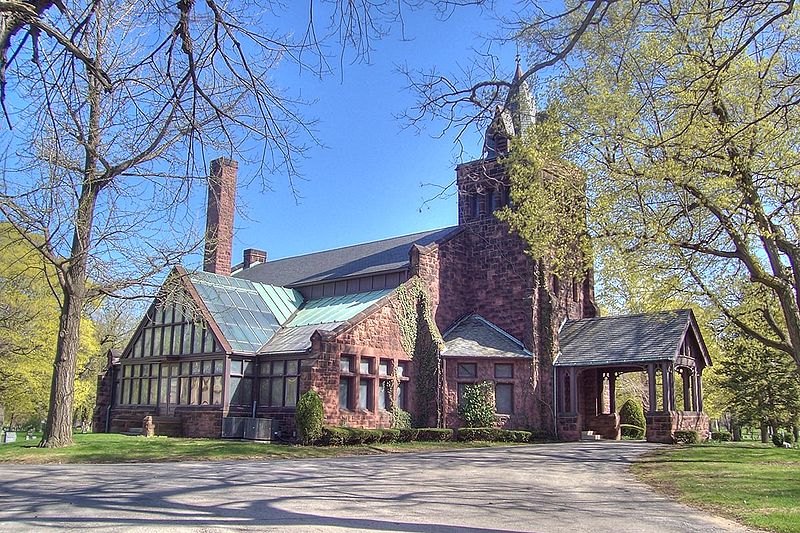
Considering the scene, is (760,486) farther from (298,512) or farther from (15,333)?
(15,333)

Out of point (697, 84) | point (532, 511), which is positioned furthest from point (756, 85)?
point (532, 511)

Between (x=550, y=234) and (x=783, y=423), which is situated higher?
(x=550, y=234)

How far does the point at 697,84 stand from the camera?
1441 cm

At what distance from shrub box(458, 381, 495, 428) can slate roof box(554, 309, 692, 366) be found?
11.0 feet

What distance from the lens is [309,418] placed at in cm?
2441

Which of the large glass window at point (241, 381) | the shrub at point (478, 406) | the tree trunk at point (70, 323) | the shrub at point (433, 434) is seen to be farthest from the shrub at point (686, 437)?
the tree trunk at point (70, 323)

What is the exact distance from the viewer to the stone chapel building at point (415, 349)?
27.8 metres

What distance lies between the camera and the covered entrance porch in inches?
1093

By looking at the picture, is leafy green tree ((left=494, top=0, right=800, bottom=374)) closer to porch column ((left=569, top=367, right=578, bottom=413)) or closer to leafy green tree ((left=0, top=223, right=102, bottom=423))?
porch column ((left=569, top=367, right=578, bottom=413))

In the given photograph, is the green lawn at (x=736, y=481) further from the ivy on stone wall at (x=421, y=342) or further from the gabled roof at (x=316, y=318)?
the gabled roof at (x=316, y=318)

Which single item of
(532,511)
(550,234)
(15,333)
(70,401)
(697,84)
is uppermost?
(697,84)

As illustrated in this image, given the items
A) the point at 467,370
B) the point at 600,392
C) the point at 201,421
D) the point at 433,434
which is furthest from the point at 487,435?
the point at 201,421

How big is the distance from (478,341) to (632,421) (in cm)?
1025

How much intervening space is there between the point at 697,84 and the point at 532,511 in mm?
8904
